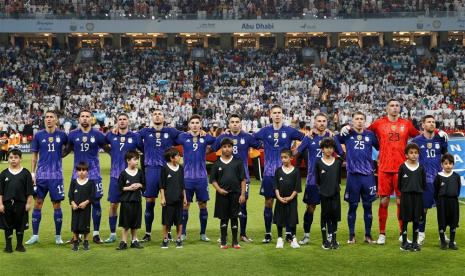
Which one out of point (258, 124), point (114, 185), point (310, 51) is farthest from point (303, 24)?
point (114, 185)

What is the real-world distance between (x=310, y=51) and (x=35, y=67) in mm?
17694

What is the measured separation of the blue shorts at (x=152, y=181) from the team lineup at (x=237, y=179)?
17 mm

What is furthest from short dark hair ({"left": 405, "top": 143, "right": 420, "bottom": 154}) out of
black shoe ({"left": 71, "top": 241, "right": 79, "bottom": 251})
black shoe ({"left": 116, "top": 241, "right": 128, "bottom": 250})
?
black shoe ({"left": 71, "top": 241, "right": 79, "bottom": 251})

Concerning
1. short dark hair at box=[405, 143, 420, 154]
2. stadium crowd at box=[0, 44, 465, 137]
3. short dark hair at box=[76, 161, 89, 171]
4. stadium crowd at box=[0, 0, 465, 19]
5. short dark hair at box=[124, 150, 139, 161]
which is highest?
stadium crowd at box=[0, 0, 465, 19]

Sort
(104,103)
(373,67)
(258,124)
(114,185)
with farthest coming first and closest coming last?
1. (373,67)
2. (104,103)
3. (258,124)
4. (114,185)

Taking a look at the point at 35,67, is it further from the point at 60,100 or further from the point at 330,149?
Result: the point at 330,149

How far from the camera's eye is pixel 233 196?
1134cm

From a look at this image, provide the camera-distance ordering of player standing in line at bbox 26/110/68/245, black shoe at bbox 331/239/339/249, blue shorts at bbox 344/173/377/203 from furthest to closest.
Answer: player standing in line at bbox 26/110/68/245, blue shorts at bbox 344/173/377/203, black shoe at bbox 331/239/339/249

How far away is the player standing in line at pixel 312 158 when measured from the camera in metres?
11.5

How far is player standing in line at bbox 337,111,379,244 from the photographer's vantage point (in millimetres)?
11492

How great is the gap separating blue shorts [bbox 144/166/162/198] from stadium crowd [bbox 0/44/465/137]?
2359cm

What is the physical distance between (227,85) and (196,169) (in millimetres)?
32633

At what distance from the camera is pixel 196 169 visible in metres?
11.9

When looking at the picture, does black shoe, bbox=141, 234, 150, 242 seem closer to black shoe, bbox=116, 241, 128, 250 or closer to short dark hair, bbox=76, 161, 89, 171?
black shoe, bbox=116, 241, 128, 250
